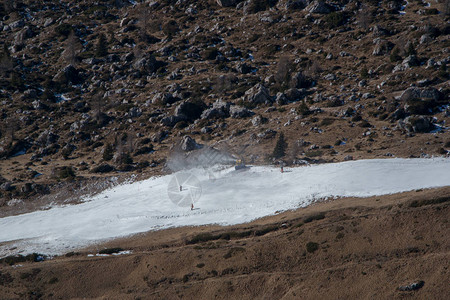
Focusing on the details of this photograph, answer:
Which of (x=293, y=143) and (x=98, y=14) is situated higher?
(x=98, y=14)

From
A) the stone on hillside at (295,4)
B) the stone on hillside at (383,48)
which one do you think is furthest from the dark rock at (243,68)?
the stone on hillside at (295,4)

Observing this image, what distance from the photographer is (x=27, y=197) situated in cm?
6619

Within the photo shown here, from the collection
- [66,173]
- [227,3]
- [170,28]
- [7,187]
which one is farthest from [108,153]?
[227,3]

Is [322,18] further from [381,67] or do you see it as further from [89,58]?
[89,58]

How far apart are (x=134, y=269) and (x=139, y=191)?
2313 cm

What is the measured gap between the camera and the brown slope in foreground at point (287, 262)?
33.0m

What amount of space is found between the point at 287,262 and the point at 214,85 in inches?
2737

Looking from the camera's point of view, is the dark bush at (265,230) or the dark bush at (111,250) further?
the dark bush at (111,250)

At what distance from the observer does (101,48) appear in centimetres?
12306

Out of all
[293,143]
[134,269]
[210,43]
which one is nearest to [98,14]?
[210,43]

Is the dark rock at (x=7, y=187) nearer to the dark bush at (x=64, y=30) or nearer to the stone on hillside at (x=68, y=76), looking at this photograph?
the stone on hillside at (x=68, y=76)

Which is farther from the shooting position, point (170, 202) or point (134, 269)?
point (170, 202)

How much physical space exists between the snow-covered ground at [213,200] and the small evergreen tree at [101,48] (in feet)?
240

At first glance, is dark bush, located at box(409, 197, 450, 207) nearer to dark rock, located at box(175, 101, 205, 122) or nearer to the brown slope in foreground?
the brown slope in foreground
